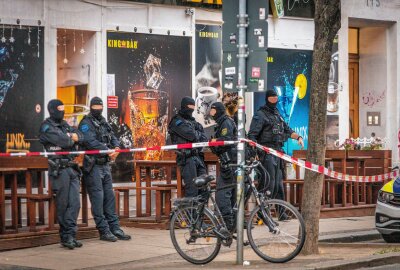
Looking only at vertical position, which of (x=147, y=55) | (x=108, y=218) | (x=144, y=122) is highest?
(x=147, y=55)

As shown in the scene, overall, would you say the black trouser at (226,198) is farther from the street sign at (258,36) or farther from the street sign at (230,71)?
the street sign at (258,36)

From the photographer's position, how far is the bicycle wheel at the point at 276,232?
1144 centimetres

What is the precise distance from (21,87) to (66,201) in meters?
3.64

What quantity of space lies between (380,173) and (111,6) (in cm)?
592

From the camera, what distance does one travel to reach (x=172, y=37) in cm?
1881

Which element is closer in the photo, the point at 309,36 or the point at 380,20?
the point at 309,36

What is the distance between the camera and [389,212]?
14047 millimetres

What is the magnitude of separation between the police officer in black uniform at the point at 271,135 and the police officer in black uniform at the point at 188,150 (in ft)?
4.17

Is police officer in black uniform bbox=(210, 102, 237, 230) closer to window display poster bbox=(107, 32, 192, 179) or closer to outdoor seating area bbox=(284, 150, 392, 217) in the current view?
outdoor seating area bbox=(284, 150, 392, 217)

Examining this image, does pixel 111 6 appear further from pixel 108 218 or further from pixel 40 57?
pixel 108 218

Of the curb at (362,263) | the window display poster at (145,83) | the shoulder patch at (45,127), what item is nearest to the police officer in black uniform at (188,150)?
the shoulder patch at (45,127)

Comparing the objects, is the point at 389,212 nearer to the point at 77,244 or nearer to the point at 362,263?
the point at 362,263

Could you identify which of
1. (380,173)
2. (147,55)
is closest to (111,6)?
(147,55)

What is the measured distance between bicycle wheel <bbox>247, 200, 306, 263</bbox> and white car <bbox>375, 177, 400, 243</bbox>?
284 cm
